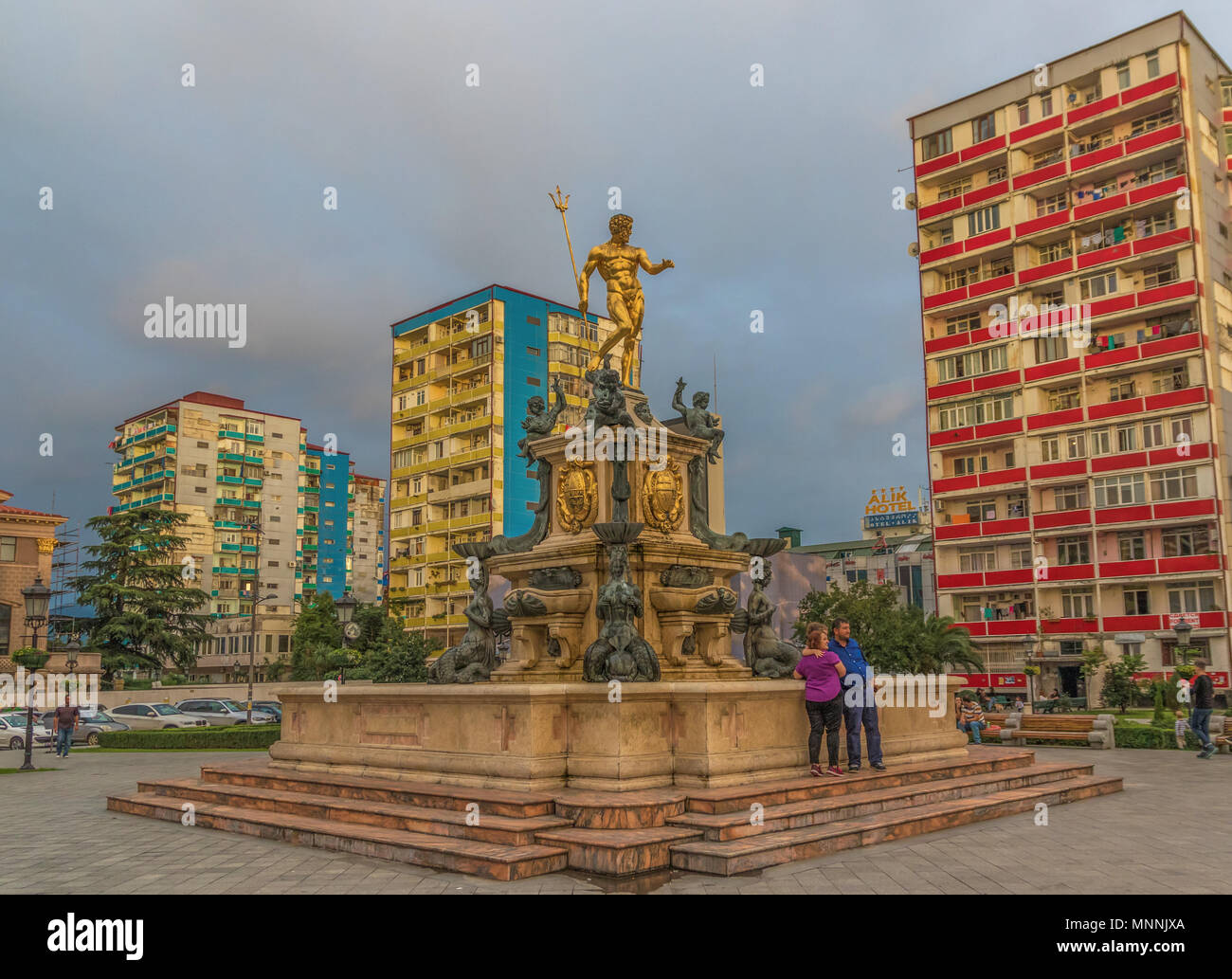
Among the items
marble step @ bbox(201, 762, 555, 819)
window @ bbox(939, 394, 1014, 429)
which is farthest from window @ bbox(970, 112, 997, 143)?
marble step @ bbox(201, 762, 555, 819)

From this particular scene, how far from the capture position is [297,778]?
11102 mm

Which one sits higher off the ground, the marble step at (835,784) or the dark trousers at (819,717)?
the dark trousers at (819,717)

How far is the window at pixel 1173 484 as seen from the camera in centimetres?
4384

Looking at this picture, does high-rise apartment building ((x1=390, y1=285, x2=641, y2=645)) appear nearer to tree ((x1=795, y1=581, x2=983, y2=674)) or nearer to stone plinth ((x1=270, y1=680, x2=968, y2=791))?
tree ((x1=795, y1=581, x2=983, y2=674))

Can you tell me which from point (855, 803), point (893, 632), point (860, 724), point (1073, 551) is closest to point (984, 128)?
point (1073, 551)

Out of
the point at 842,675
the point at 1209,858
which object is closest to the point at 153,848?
the point at 842,675

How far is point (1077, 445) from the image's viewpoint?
158ft

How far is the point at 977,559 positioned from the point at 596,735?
4624cm

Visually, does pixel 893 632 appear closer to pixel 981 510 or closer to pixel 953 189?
pixel 981 510

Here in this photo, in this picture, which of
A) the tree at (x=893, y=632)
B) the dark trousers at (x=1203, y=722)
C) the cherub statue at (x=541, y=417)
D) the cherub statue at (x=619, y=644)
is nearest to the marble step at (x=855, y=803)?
the cherub statue at (x=619, y=644)

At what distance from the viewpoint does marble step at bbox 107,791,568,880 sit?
766 cm

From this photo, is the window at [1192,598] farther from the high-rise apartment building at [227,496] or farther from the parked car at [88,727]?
the high-rise apartment building at [227,496]

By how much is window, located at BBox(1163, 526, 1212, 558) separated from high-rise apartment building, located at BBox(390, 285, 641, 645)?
32.6m

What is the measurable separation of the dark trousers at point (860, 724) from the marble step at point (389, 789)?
3466 mm
